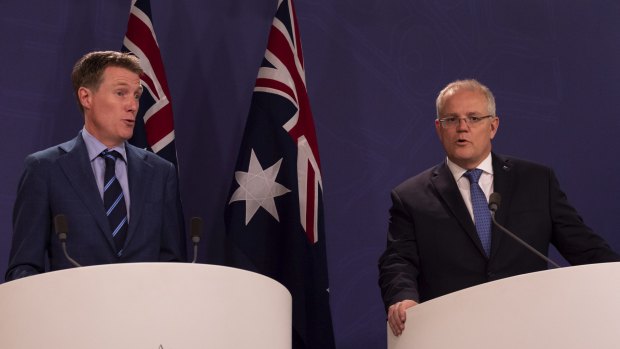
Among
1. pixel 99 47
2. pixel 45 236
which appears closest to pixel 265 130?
pixel 99 47

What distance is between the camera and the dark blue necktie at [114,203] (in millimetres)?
3441

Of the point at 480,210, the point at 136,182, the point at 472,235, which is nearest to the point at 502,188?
the point at 480,210

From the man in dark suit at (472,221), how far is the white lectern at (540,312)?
63cm

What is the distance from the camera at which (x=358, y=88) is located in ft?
16.7

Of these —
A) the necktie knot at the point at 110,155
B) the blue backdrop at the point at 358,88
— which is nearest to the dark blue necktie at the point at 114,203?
the necktie knot at the point at 110,155

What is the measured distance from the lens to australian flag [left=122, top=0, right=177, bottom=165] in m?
4.38

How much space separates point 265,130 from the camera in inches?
179

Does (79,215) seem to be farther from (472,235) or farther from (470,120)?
(470,120)

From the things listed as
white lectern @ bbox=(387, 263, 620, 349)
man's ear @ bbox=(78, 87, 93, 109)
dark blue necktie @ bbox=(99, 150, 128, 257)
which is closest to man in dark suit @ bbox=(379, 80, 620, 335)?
white lectern @ bbox=(387, 263, 620, 349)

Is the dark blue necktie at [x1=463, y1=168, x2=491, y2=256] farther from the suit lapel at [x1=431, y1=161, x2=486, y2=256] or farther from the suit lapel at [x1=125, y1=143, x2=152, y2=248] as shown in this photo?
the suit lapel at [x1=125, y1=143, x2=152, y2=248]

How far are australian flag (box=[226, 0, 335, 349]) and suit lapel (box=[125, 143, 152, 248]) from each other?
2.76 ft

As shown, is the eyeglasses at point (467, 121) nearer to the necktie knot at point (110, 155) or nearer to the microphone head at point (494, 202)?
the microphone head at point (494, 202)

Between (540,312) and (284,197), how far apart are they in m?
2.05

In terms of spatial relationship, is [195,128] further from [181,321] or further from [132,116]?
[181,321]
